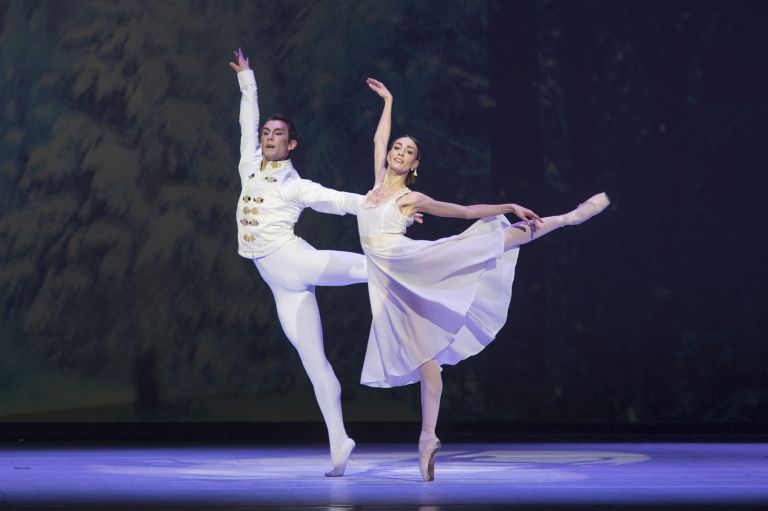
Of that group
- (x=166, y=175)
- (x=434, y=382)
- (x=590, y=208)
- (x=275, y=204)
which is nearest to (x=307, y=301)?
(x=275, y=204)

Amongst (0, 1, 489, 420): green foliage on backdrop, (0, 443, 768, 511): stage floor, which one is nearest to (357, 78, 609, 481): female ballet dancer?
(0, 443, 768, 511): stage floor

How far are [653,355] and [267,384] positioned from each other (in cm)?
217

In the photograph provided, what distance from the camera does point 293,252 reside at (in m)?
4.97

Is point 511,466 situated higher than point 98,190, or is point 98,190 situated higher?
point 98,190

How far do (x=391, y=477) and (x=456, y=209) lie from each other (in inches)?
43.4

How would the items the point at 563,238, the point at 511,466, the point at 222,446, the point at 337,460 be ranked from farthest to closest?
1. the point at 563,238
2. the point at 222,446
3. the point at 511,466
4. the point at 337,460

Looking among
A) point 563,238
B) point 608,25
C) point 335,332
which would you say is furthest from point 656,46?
point 335,332

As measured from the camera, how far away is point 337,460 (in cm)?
486

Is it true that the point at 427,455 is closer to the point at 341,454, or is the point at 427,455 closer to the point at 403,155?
the point at 341,454

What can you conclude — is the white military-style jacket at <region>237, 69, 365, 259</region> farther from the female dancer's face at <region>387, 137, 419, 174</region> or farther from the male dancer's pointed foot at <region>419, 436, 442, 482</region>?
the male dancer's pointed foot at <region>419, 436, 442, 482</region>

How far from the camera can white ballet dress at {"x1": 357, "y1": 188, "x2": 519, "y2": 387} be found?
15.7ft

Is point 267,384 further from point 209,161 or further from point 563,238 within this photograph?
point 563,238

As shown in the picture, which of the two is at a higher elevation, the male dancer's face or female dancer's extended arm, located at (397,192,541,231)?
the male dancer's face

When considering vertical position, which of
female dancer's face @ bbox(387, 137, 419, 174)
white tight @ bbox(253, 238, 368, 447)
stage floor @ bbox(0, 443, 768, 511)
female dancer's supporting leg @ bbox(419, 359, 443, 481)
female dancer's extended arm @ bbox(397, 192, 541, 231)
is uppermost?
female dancer's face @ bbox(387, 137, 419, 174)
